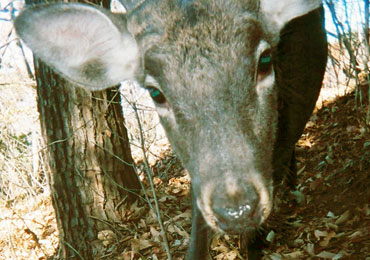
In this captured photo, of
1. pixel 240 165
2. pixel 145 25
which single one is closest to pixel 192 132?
pixel 240 165

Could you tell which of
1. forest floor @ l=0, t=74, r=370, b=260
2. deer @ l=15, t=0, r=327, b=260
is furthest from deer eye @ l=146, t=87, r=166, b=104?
forest floor @ l=0, t=74, r=370, b=260

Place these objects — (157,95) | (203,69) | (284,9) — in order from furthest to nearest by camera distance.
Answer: (284,9) < (157,95) < (203,69)

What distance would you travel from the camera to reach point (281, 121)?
4.25 m

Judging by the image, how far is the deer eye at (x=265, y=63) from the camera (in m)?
2.77

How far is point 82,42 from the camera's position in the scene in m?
3.27

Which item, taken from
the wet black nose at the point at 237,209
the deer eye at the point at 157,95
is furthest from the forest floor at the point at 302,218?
the deer eye at the point at 157,95

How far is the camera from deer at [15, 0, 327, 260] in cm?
237

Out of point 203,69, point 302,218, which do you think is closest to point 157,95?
point 203,69

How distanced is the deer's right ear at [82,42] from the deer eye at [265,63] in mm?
1062

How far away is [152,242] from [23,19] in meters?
3.22

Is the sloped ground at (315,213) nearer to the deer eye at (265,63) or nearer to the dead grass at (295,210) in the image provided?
the dead grass at (295,210)

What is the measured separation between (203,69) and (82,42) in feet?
4.21

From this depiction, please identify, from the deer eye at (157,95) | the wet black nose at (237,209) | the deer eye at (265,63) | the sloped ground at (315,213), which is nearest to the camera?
the wet black nose at (237,209)

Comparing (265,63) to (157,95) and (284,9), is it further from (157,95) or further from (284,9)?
(157,95)
